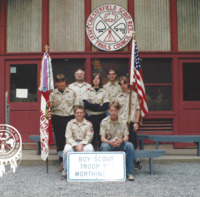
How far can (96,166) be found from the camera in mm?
4723

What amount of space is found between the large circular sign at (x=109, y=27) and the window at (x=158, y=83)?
890mm

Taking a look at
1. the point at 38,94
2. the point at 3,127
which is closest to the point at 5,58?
the point at 38,94

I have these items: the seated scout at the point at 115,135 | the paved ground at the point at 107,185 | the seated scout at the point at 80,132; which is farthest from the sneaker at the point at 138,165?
the seated scout at the point at 80,132

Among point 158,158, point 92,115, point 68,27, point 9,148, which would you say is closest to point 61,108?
point 92,115

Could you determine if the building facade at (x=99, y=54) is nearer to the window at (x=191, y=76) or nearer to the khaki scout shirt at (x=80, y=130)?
the window at (x=191, y=76)

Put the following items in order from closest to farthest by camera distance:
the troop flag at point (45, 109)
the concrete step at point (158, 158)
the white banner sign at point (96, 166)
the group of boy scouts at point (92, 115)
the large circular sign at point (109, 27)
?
the white banner sign at point (96, 166) → the group of boy scouts at point (92, 115) → the troop flag at point (45, 109) → the concrete step at point (158, 158) → the large circular sign at point (109, 27)

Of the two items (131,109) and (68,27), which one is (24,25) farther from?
(131,109)

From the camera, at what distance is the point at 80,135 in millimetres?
5258

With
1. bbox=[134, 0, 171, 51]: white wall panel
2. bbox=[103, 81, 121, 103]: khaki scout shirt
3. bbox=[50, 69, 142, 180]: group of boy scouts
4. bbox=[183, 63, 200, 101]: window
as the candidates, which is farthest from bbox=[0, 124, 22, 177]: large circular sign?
bbox=[183, 63, 200, 101]: window

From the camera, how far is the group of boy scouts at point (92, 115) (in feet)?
17.1

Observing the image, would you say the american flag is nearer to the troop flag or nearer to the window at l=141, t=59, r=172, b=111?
the window at l=141, t=59, r=172, b=111

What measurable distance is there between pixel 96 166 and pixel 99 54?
3.52 m

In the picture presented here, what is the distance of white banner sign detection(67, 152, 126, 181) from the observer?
185 inches

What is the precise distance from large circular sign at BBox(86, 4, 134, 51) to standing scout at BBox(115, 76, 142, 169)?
194 cm
